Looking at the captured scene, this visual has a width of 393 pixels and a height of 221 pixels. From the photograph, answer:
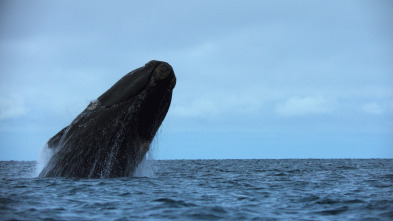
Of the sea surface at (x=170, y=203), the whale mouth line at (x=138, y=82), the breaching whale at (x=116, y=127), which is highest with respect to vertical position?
the whale mouth line at (x=138, y=82)

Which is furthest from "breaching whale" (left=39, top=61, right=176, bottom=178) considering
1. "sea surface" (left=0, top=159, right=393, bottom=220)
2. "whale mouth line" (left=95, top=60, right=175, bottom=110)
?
"sea surface" (left=0, top=159, right=393, bottom=220)

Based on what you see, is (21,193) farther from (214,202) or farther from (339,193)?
(339,193)

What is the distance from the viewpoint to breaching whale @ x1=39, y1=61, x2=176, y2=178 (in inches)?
448

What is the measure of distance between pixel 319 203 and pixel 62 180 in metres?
6.40

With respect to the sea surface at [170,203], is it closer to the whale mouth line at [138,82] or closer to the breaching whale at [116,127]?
the breaching whale at [116,127]

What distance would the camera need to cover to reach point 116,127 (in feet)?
37.7

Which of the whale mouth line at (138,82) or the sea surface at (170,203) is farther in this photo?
the whale mouth line at (138,82)

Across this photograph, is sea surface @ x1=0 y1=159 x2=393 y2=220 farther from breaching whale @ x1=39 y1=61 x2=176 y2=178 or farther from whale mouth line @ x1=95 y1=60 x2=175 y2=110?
whale mouth line @ x1=95 y1=60 x2=175 y2=110

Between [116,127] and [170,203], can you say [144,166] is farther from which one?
[170,203]

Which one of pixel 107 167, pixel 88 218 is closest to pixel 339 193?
pixel 107 167

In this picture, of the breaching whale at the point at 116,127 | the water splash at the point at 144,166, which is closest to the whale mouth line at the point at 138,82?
the breaching whale at the point at 116,127

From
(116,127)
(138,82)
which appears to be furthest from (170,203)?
(138,82)

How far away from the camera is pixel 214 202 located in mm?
9258

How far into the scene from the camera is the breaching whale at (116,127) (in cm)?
1138
